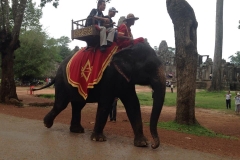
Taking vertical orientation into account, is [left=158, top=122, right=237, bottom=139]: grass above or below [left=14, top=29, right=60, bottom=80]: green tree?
below

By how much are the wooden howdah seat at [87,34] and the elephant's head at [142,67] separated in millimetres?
777

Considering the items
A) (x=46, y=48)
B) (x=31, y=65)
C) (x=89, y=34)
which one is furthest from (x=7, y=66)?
Result: (x=46, y=48)

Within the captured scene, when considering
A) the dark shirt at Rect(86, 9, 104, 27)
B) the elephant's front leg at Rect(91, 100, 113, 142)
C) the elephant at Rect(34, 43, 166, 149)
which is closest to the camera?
the elephant at Rect(34, 43, 166, 149)

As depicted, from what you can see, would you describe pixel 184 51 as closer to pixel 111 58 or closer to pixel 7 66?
pixel 111 58

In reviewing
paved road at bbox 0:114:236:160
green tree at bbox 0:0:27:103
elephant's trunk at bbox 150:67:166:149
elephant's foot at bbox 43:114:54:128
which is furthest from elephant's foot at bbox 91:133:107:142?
green tree at bbox 0:0:27:103

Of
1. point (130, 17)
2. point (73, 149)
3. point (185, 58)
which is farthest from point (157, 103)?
point (185, 58)

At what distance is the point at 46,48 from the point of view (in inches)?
1642

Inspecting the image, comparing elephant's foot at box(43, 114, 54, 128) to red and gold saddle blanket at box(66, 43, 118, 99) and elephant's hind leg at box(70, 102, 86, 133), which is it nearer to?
Answer: elephant's hind leg at box(70, 102, 86, 133)

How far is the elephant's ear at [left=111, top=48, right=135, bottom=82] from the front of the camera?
6000 millimetres

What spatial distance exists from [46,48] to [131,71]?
37.4 metres

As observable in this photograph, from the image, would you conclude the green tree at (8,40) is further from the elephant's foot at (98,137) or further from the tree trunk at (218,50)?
the tree trunk at (218,50)

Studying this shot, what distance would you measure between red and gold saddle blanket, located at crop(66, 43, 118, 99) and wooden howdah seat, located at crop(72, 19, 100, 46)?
21 centimetres

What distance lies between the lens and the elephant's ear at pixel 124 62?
6.00m

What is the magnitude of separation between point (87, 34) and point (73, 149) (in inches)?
99.0
